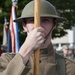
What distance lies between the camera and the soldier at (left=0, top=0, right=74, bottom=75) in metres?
2.53

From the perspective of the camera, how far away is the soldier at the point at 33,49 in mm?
2531

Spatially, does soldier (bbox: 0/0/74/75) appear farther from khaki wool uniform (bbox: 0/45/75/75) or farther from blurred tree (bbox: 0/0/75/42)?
blurred tree (bbox: 0/0/75/42)

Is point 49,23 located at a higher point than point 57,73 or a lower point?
higher

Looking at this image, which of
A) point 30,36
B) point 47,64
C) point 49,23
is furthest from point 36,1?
point 47,64

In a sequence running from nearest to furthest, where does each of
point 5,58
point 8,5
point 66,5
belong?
point 5,58 < point 8,5 < point 66,5

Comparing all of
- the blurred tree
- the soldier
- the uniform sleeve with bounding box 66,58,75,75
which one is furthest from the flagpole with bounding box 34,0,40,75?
the blurred tree

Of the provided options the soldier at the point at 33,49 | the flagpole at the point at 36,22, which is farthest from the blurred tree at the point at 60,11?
the flagpole at the point at 36,22

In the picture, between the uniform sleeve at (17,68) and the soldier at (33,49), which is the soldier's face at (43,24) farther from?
the uniform sleeve at (17,68)

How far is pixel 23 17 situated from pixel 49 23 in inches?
8.9

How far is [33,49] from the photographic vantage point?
255 centimetres

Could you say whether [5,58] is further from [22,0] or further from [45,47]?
[22,0]

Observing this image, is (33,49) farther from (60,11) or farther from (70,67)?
(60,11)

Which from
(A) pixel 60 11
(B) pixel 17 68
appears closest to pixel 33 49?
(B) pixel 17 68

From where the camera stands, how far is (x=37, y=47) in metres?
2.54
